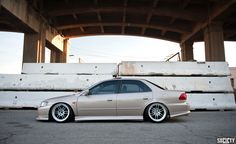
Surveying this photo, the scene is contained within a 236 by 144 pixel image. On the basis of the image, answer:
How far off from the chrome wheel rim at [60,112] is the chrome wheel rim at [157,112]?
2.48m

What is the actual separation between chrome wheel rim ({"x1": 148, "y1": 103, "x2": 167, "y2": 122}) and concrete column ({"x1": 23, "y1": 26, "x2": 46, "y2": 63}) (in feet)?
41.3

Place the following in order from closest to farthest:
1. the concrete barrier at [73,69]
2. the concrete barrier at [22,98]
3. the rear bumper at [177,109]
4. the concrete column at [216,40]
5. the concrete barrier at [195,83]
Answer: the rear bumper at [177,109]
the concrete barrier at [195,83]
the concrete barrier at [22,98]
the concrete barrier at [73,69]
the concrete column at [216,40]

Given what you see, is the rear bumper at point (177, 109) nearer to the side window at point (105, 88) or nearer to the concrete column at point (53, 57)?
the side window at point (105, 88)

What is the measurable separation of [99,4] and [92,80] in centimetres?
949

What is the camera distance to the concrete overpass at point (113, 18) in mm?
15567

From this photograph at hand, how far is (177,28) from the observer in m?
23.3

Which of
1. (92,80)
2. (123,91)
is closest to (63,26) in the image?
(92,80)

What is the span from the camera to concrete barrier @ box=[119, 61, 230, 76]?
36.2 feet

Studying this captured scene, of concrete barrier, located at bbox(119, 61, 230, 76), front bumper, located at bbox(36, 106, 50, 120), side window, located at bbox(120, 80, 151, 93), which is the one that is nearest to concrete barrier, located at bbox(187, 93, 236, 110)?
concrete barrier, located at bbox(119, 61, 230, 76)

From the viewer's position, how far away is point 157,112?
6910 millimetres

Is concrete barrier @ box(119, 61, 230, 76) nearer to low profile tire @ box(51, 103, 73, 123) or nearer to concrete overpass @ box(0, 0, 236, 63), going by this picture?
low profile tire @ box(51, 103, 73, 123)

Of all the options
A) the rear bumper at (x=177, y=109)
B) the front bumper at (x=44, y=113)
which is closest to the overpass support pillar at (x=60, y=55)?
the front bumper at (x=44, y=113)

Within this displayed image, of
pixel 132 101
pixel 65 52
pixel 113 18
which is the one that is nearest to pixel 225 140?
pixel 132 101

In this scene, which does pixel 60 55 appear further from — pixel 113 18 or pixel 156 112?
pixel 156 112
